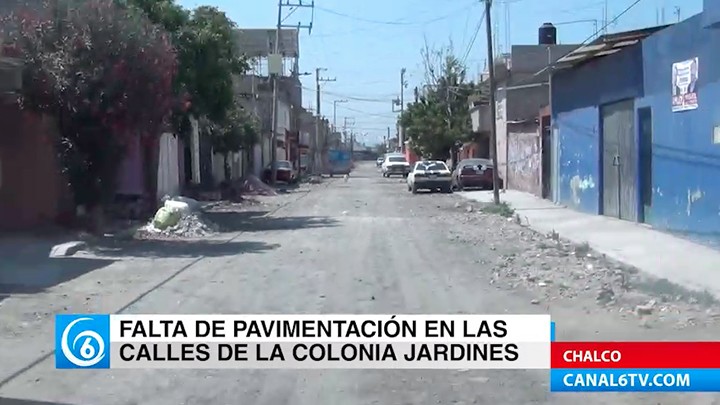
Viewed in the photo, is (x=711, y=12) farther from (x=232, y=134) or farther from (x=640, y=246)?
(x=232, y=134)

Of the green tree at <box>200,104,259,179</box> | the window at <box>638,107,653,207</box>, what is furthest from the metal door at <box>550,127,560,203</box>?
the green tree at <box>200,104,259,179</box>

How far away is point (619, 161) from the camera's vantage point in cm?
2588

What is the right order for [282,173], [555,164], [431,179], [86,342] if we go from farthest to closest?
1. [282,173]
2. [431,179]
3. [555,164]
4. [86,342]

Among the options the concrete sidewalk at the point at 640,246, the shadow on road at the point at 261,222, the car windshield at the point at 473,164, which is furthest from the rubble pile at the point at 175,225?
the car windshield at the point at 473,164

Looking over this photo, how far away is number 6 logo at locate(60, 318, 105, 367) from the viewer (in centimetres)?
853

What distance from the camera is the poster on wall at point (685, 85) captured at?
65.5ft

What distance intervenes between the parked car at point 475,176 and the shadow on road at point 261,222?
1833cm

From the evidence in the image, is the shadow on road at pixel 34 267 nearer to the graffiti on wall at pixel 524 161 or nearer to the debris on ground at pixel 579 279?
the debris on ground at pixel 579 279

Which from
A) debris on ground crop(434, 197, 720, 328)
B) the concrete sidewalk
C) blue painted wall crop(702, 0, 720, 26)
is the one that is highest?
blue painted wall crop(702, 0, 720, 26)

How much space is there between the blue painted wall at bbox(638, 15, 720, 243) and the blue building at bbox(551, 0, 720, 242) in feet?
0.07

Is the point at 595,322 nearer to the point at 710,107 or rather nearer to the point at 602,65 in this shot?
the point at 710,107
